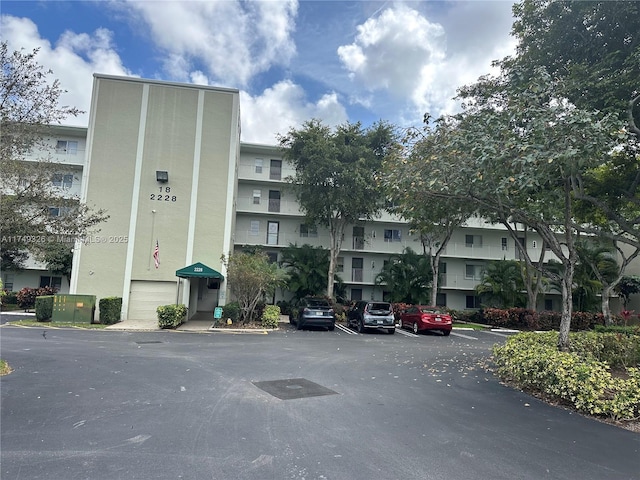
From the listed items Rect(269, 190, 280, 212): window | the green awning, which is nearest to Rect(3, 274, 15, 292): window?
the green awning

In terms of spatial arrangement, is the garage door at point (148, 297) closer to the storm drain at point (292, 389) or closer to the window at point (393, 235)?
the storm drain at point (292, 389)

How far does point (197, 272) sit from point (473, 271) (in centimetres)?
2282

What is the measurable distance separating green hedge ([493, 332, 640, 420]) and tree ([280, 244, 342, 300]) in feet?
59.6

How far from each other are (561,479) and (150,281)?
19.7 m

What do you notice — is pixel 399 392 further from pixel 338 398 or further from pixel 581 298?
pixel 581 298

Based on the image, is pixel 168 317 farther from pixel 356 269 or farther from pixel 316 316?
pixel 356 269

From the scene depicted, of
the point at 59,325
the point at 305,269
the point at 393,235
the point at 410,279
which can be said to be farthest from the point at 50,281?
the point at 393,235

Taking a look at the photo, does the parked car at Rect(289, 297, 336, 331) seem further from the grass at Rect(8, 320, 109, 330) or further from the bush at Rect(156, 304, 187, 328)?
the grass at Rect(8, 320, 109, 330)

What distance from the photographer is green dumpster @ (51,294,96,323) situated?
17.7 metres

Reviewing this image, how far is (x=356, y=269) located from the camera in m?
30.9

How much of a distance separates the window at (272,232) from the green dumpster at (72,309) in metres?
14.1

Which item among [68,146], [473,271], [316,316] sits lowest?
[316,316]

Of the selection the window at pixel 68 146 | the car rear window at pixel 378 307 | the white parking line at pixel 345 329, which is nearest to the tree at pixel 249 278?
the white parking line at pixel 345 329

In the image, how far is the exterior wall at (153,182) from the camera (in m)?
20.2
